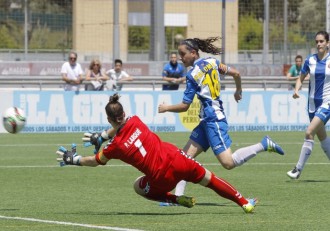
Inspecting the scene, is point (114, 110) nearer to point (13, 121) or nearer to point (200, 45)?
point (200, 45)

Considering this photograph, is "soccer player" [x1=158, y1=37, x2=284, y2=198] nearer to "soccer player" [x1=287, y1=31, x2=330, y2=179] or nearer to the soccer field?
the soccer field

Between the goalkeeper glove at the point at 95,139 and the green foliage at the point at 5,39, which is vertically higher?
the green foliage at the point at 5,39

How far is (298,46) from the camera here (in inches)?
1895

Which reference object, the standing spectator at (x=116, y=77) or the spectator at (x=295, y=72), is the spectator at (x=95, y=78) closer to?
the standing spectator at (x=116, y=77)

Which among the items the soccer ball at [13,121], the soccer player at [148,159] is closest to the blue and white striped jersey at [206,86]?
the soccer player at [148,159]

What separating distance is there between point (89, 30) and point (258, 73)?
12335 millimetres

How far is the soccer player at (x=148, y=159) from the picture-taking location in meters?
10.2

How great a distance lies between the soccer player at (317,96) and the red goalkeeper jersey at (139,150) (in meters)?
4.51

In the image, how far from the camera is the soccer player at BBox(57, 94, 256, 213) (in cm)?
1020

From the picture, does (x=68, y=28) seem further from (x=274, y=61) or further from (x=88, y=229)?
(x=88, y=229)

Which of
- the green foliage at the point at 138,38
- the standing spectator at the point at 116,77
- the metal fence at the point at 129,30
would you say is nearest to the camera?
the standing spectator at the point at 116,77

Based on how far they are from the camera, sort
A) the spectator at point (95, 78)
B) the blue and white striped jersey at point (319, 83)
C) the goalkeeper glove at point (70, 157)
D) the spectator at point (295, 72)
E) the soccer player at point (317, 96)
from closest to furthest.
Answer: the goalkeeper glove at point (70, 157), the soccer player at point (317, 96), the blue and white striped jersey at point (319, 83), the spectator at point (95, 78), the spectator at point (295, 72)

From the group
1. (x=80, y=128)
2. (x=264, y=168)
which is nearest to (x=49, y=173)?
(x=264, y=168)

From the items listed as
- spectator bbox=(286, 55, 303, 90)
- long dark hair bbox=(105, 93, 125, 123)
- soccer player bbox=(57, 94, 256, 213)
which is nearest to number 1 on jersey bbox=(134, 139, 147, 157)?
soccer player bbox=(57, 94, 256, 213)
